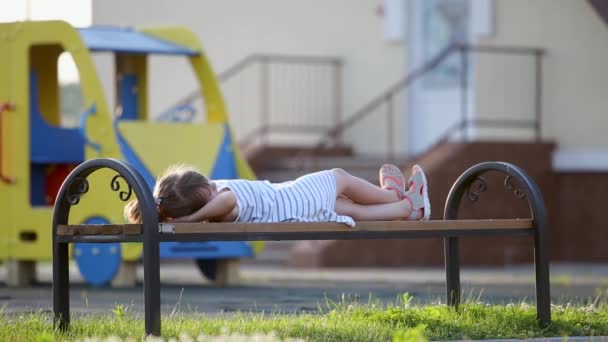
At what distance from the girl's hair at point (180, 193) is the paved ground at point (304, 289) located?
4.17 feet

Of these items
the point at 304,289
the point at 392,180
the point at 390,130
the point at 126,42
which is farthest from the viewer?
the point at 390,130

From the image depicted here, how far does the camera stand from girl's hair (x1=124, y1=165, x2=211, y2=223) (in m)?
7.21

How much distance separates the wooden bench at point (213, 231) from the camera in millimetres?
6453

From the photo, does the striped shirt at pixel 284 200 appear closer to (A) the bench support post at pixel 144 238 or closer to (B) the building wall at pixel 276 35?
(A) the bench support post at pixel 144 238

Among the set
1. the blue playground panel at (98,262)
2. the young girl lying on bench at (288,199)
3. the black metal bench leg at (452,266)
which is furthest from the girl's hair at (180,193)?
the blue playground panel at (98,262)

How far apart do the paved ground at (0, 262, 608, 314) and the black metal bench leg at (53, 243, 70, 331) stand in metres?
1.42

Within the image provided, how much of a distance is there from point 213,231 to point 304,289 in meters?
5.00

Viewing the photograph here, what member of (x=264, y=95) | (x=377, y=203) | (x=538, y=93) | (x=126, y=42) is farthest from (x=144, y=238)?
(x=264, y=95)

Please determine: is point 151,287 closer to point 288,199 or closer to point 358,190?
point 288,199

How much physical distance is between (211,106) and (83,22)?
7.60 m

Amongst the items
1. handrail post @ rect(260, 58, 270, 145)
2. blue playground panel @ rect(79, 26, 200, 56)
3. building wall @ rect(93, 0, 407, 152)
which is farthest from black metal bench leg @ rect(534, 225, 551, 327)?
handrail post @ rect(260, 58, 270, 145)

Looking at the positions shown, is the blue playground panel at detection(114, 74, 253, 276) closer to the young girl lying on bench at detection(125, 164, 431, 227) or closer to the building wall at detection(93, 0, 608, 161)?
the young girl lying on bench at detection(125, 164, 431, 227)

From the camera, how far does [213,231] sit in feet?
22.0

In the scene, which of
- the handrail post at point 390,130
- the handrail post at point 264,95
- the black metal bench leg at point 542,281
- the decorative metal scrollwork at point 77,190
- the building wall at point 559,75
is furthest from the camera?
the handrail post at point 264,95
